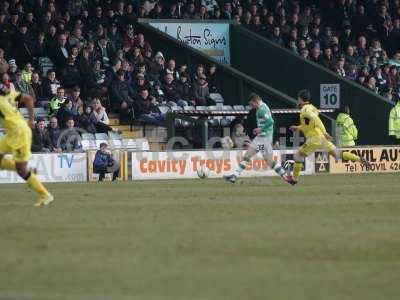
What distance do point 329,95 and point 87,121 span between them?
8.99m

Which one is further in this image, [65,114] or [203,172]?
A: [65,114]

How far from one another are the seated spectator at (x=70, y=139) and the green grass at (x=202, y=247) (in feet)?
30.3

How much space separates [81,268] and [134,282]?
1006 millimetres

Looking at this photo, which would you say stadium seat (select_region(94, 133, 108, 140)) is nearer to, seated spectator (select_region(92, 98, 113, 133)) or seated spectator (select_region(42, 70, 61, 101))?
seated spectator (select_region(92, 98, 113, 133))

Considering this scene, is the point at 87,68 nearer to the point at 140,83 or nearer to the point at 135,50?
the point at 140,83

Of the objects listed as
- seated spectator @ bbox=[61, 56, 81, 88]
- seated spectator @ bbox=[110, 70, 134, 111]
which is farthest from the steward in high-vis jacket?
seated spectator @ bbox=[61, 56, 81, 88]

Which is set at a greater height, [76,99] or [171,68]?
[171,68]

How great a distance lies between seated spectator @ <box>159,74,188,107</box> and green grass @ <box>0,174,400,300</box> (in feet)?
43.6

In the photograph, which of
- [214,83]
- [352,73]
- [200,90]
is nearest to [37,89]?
[200,90]

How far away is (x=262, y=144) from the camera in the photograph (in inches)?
999

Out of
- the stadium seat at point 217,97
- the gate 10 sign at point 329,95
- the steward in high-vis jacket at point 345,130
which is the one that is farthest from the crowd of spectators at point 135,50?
the steward in high-vis jacket at point 345,130

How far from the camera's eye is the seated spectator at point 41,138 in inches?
1147

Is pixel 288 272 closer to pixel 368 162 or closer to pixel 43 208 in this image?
pixel 43 208

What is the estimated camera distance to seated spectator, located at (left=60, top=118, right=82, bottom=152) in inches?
1168
